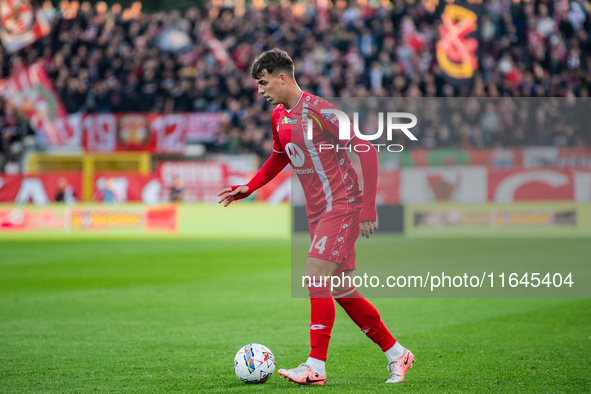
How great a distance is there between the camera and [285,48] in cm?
2219

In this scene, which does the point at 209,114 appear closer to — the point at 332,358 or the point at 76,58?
the point at 76,58

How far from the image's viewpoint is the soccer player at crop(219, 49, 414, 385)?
4.26m

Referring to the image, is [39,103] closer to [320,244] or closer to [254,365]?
[254,365]

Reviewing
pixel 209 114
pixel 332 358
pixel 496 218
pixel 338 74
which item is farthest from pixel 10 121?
pixel 332 358

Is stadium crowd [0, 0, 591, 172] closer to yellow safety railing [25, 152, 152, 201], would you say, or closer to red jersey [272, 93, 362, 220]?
yellow safety railing [25, 152, 152, 201]

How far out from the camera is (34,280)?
1013cm

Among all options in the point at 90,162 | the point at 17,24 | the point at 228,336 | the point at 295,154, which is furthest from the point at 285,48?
the point at 295,154

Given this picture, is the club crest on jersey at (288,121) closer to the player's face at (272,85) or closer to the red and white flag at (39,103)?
the player's face at (272,85)

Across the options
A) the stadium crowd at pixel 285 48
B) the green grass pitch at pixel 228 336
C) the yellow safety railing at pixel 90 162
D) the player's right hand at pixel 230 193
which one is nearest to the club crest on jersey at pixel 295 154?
the player's right hand at pixel 230 193

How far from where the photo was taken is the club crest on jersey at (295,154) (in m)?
4.38

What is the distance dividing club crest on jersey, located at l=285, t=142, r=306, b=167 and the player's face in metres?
0.31

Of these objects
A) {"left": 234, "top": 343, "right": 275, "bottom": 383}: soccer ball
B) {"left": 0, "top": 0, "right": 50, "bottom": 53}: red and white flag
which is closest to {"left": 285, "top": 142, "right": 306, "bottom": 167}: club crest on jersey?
{"left": 234, "top": 343, "right": 275, "bottom": 383}: soccer ball

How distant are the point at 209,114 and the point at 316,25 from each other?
5327 mm

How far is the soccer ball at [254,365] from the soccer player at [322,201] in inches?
4.3
